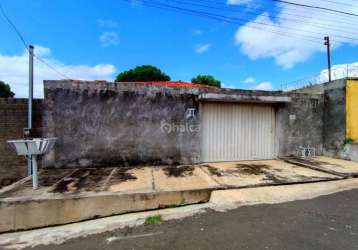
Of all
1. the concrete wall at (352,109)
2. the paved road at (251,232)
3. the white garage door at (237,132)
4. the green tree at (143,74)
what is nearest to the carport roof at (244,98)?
the white garage door at (237,132)

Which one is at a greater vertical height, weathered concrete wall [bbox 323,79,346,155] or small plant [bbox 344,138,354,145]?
weathered concrete wall [bbox 323,79,346,155]

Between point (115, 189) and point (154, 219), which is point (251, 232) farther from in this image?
point (115, 189)

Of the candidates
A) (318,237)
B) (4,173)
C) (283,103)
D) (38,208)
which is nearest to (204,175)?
(318,237)

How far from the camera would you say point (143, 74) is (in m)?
27.3

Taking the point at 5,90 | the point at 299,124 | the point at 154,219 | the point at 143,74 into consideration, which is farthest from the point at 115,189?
the point at 5,90

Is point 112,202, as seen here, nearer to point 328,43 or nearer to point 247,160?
point 247,160

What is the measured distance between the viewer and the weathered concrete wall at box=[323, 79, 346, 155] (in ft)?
25.9

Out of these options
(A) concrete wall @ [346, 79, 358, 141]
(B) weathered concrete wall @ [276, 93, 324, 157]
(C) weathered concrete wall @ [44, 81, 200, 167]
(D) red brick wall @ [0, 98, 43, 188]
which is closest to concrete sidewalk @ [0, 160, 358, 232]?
(C) weathered concrete wall @ [44, 81, 200, 167]

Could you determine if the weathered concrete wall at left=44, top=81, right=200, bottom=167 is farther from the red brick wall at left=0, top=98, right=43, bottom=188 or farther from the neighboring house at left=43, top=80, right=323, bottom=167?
the red brick wall at left=0, top=98, right=43, bottom=188

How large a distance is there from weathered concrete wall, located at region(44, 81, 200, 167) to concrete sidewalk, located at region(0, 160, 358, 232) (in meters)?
0.47

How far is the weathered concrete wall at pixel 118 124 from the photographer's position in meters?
6.57

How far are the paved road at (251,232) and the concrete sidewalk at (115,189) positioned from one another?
33.1 inches

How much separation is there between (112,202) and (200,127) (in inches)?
145

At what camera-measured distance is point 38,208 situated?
167 inches
